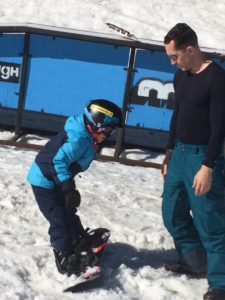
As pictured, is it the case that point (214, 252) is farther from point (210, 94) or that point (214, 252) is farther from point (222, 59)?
point (222, 59)

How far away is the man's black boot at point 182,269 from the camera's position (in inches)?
192

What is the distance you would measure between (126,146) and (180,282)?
508cm

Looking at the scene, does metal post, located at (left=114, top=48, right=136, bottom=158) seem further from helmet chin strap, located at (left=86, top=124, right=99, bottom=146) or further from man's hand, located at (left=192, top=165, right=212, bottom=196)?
man's hand, located at (left=192, top=165, right=212, bottom=196)

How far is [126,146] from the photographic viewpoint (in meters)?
9.66

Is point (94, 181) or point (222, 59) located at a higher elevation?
point (222, 59)

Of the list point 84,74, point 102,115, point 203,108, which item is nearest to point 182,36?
point 203,108

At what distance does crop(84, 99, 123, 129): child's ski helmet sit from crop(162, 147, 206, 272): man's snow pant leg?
22.3 inches

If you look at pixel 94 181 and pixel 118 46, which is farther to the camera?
pixel 118 46

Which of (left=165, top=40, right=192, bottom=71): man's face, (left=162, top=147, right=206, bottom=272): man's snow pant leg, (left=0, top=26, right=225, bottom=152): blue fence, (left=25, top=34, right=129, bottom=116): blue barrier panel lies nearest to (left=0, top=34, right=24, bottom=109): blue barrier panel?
(left=0, top=26, right=225, bottom=152): blue fence

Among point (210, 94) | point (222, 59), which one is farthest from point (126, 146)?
point (210, 94)

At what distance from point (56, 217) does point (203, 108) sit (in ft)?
4.92

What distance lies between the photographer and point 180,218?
15.4ft

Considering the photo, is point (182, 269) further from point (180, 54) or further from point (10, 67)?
point (10, 67)

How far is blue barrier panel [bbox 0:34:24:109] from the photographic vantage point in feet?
29.5
